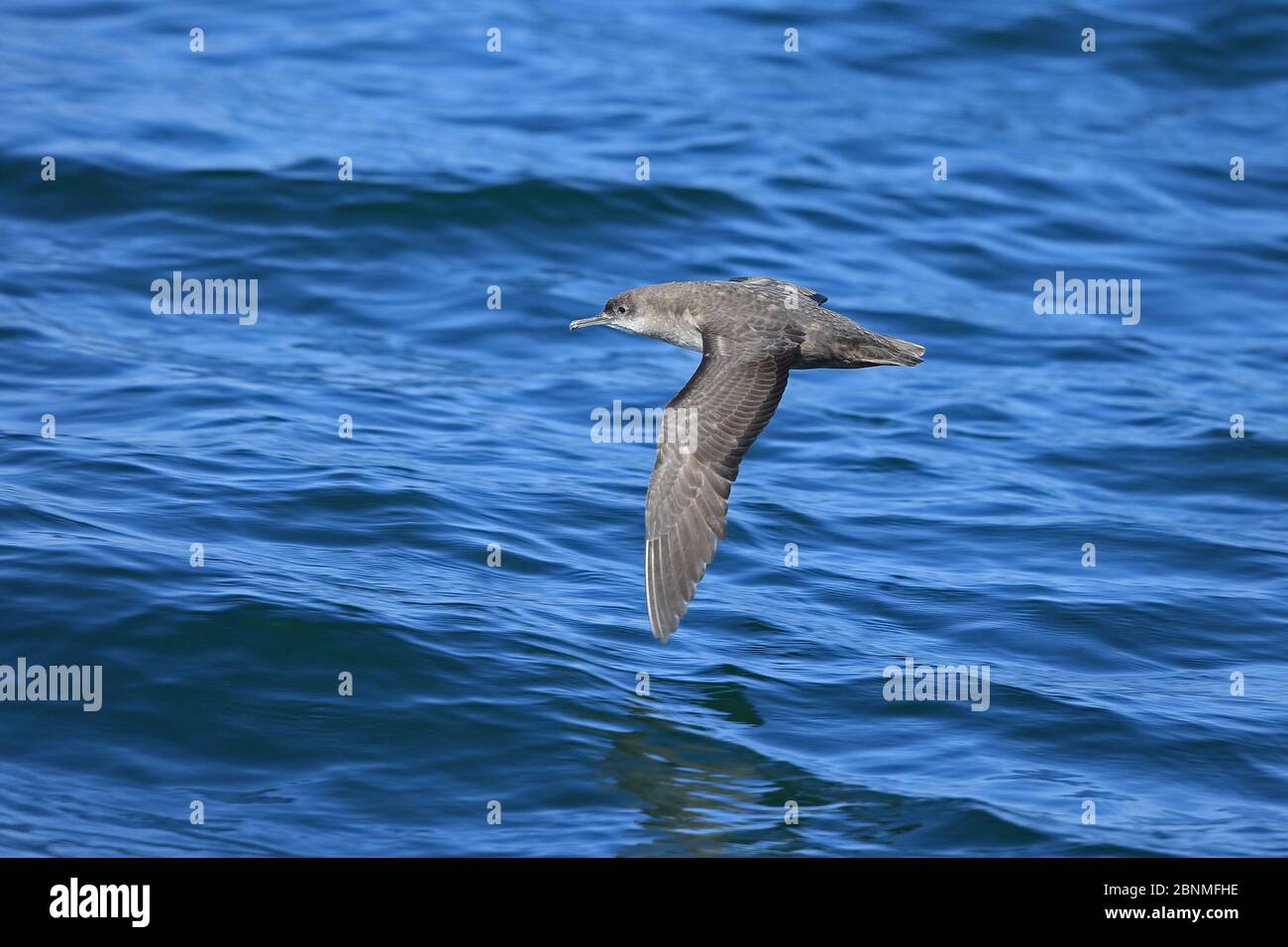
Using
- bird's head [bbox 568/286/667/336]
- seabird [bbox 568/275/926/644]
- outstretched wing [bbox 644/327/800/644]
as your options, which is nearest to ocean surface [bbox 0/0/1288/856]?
outstretched wing [bbox 644/327/800/644]

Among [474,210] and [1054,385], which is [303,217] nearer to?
[474,210]

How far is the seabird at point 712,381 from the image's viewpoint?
25.9ft

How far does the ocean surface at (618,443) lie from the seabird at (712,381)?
32.4 inches

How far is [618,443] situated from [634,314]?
2519 millimetres

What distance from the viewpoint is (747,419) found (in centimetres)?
815

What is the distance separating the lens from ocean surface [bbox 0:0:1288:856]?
7637 millimetres

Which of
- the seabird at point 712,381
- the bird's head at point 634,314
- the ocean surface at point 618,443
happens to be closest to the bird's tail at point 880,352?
the seabird at point 712,381

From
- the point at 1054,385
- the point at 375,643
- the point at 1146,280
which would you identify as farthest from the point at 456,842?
the point at 1146,280

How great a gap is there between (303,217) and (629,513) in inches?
225

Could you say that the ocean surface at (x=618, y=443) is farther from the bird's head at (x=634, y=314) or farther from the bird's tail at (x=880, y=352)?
the bird's tail at (x=880, y=352)

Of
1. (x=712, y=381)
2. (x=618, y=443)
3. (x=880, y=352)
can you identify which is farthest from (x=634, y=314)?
(x=618, y=443)

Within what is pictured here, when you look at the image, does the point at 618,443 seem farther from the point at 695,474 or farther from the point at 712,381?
the point at 695,474

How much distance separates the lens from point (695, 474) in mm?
8016

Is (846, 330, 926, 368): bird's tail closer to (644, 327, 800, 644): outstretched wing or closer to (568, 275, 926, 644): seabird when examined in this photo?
(568, 275, 926, 644): seabird
